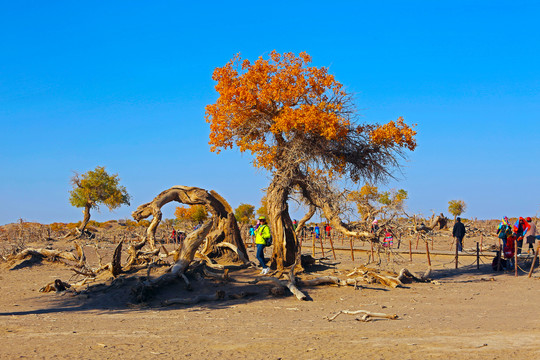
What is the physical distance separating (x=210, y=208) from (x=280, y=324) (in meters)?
7.48

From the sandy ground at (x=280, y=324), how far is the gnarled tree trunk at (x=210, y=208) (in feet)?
5.30

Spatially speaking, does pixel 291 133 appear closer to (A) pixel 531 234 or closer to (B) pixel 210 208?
(B) pixel 210 208

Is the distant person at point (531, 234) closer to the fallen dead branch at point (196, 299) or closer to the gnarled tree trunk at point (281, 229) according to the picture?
the gnarled tree trunk at point (281, 229)

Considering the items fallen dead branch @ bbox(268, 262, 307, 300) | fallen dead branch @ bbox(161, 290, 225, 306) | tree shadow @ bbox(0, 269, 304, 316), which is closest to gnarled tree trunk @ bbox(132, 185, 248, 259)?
tree shadow @ bbox(0, 269, 304, 316)

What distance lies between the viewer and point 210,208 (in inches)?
666

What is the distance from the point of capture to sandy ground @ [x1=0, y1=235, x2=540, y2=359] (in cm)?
731

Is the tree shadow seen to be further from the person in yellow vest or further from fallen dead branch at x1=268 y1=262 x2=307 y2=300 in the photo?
the person in yellow vest

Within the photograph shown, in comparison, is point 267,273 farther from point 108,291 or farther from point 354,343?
point 354,343

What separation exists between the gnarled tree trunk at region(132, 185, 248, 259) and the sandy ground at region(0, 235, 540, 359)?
5.30ft

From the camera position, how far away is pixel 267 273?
1521 centimetres

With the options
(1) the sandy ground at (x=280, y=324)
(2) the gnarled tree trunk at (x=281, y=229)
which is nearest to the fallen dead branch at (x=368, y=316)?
(1) the sandy ground at (x=280, y=324)

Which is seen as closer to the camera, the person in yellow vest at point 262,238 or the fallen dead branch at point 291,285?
the fallen dead branch at point 291,285

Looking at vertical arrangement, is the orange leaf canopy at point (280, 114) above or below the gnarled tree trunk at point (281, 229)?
above

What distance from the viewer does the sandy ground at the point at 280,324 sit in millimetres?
7312
